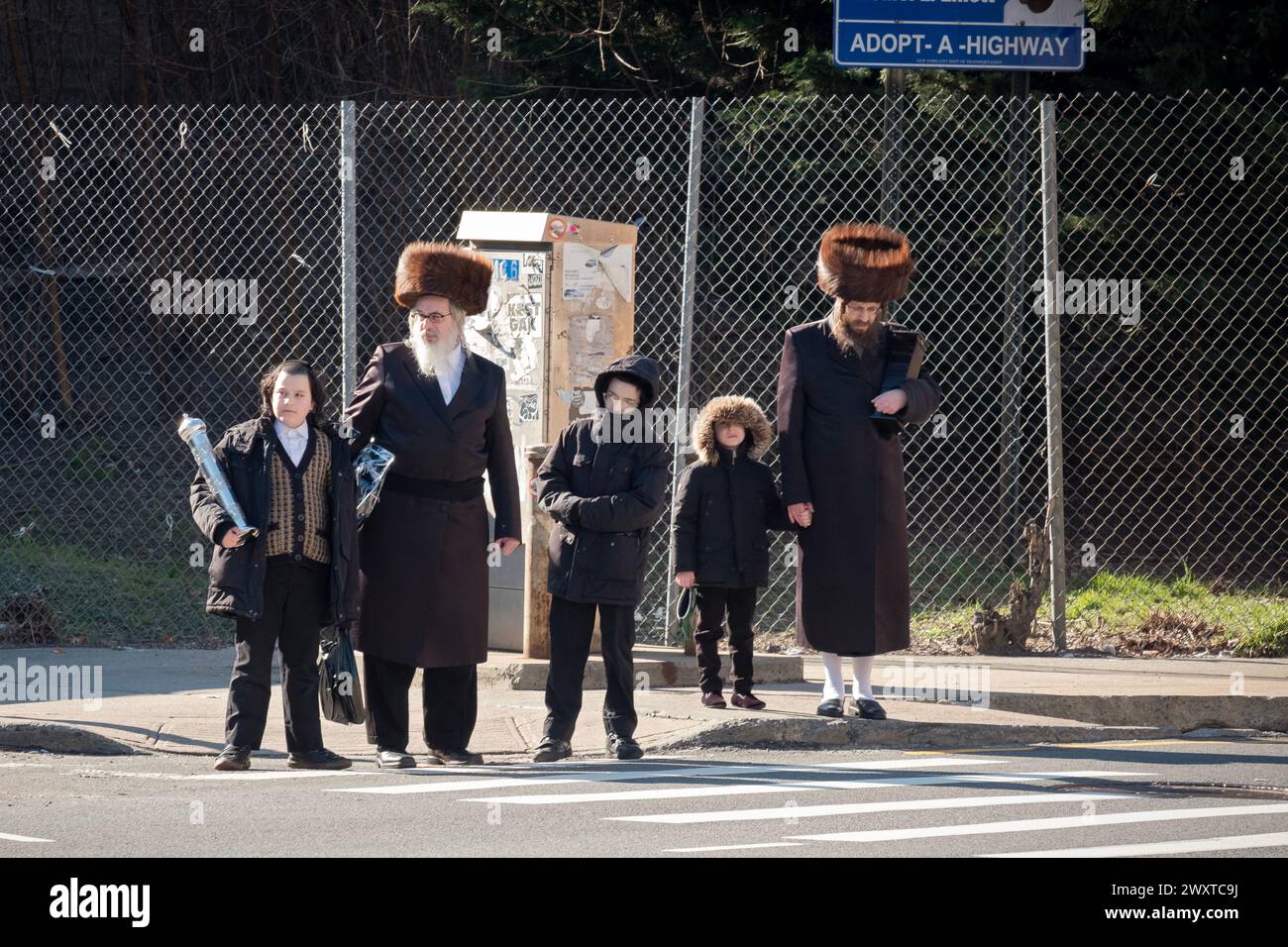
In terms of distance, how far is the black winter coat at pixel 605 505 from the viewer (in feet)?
23.4

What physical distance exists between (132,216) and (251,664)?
12.0 metres

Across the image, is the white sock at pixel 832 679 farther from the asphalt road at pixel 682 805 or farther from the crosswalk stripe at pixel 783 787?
the crosswalk stripe at pixel 783 787

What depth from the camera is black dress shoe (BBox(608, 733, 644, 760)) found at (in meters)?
7.20

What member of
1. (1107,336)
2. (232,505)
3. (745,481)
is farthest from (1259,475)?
(232,505)

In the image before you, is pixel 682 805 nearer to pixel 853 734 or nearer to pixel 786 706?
pixel 853 734

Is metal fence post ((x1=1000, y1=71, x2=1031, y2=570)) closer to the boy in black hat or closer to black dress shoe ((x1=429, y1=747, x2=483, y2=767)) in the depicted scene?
the boy in black hat

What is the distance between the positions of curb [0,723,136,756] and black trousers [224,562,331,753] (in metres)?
0.75

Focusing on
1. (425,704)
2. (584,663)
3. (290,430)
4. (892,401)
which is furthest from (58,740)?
(892,401)

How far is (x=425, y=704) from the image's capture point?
718 centimetres

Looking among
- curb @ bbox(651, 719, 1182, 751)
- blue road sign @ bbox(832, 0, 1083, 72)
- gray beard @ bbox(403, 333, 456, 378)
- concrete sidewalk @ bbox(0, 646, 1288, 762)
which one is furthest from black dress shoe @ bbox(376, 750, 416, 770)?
blue road sign @ bbox(832, 0, 1083, 72)

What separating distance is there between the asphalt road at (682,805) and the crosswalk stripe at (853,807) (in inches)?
0.4

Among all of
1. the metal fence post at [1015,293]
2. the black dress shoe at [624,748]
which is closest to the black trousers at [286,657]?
the black dress shoe at [624,748]

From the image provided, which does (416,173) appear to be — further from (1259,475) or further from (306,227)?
(1259,475)

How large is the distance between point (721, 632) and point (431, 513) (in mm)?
1925
